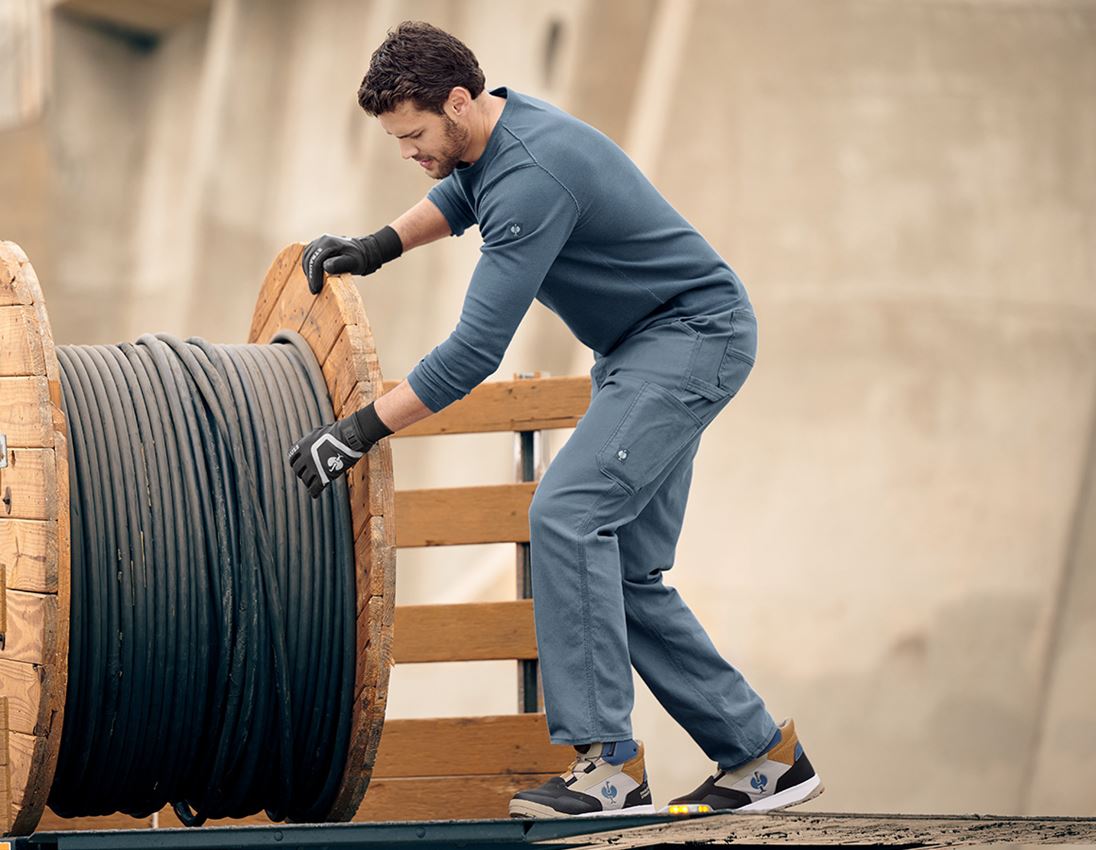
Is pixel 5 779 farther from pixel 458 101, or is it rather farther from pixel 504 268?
pixel 458 101

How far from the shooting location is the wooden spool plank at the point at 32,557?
3.71 meters

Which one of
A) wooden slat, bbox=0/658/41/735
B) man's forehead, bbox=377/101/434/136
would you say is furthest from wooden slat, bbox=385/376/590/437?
wooden slat, bbox=0/658/41/735

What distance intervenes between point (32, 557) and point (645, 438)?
1311mm

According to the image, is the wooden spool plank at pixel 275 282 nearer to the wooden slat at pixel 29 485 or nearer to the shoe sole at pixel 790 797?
the wooden slat at pixel 29 485

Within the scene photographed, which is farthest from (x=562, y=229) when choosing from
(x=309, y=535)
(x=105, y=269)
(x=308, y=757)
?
(x=105, y=269)

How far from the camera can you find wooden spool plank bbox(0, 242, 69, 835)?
12.2 ft

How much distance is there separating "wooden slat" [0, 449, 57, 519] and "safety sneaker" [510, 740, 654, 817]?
3.74 ft

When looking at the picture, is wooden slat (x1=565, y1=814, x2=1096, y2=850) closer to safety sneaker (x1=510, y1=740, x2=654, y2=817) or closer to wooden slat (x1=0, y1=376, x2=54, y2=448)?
safety sneaker (x1=510, y1=740, x2=654, y2=817)

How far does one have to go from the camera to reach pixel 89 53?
17562 millimetres

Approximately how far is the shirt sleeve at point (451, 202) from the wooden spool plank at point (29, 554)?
51.9 inches

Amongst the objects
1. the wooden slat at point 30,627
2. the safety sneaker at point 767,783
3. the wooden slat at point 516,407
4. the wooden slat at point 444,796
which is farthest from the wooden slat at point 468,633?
the wooden slat at point 30,627

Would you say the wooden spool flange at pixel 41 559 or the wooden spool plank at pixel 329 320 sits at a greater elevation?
the wooden spool plank at pixel 329 320

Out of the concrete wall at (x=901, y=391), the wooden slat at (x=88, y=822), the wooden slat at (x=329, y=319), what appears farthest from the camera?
the concrete wall at (x=901, y=391)

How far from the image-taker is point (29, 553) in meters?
3.76
